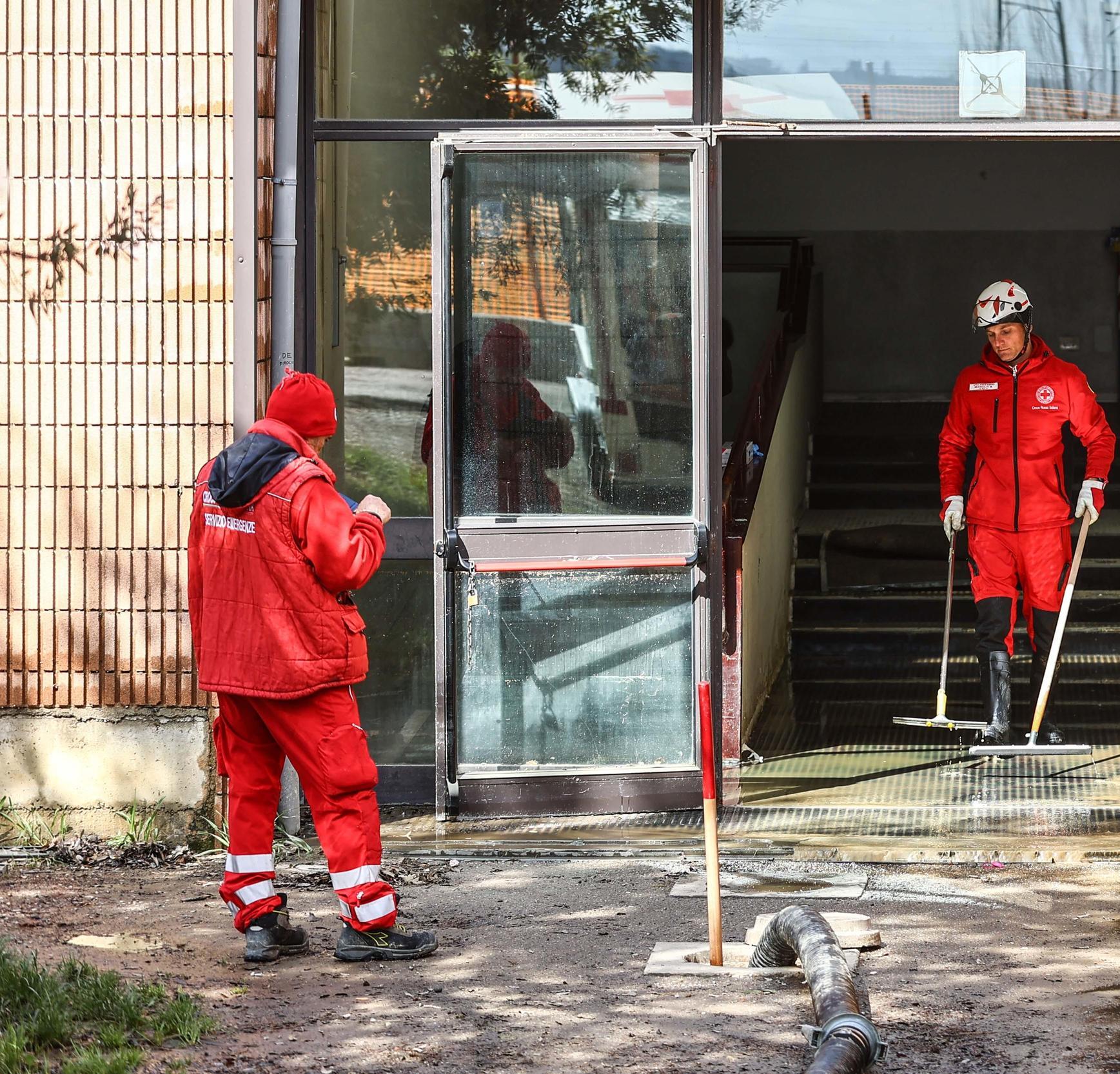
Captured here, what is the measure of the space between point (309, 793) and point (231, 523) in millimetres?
859

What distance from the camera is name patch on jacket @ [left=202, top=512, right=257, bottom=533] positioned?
5246 mm

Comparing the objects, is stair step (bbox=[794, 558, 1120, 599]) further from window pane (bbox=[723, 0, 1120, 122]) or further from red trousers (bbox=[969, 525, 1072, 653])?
window pane (bbox=[723, 0, 1120, 122])

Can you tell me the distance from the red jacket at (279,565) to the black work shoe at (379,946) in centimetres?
78

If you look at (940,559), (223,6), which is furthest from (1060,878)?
(940,559)

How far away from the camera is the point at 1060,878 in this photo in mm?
6117

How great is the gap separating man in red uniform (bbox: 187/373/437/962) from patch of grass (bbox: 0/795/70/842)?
1528 millimetres

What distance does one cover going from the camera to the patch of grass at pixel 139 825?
6.64 meters

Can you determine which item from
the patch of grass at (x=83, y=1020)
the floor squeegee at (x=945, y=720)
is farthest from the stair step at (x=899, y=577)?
the patch of grass at (x=83, y=1020)

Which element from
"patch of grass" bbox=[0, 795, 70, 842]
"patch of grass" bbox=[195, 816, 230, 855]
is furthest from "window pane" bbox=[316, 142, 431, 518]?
"patch of grass" bbox=[0, 795, 70, 842]

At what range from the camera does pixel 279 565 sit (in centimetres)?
523

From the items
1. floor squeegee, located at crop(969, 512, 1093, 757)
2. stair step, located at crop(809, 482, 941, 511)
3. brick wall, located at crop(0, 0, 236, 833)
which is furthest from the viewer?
stair step, located at crop(809, 482, 941, 511)

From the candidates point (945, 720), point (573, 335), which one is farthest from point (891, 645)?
point (573, 335)

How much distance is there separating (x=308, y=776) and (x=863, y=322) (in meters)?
10.9

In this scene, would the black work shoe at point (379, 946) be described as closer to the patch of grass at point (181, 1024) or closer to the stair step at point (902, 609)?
the patch of grass at point (181, 1024)
